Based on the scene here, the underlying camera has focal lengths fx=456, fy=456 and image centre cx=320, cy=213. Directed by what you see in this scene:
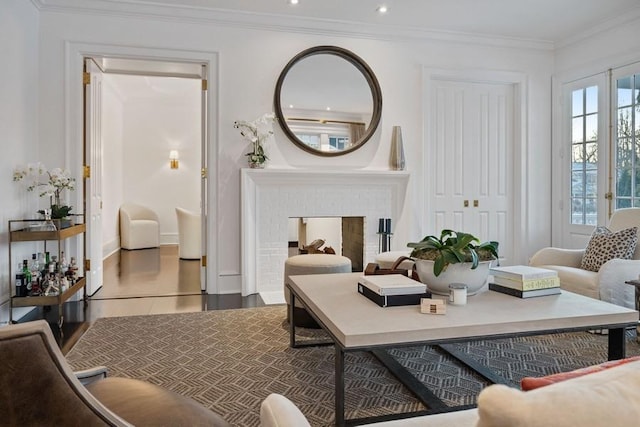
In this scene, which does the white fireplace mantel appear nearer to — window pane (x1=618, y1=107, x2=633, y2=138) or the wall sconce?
window pane (x1=618, y1=107, x2=633, y2=138)

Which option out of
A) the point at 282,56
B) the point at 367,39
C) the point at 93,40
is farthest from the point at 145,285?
the point at 367,39

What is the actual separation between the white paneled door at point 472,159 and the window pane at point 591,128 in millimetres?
781

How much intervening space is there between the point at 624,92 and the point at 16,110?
5577mm

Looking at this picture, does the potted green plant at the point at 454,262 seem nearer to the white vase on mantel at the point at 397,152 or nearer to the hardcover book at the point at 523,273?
the hardcover book at the point at 523,273

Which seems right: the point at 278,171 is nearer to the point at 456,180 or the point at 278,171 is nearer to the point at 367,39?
the point at 367,39

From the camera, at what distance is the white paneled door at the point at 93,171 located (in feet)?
14.1

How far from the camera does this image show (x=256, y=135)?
4.46 meters

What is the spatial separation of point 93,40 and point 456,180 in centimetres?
399

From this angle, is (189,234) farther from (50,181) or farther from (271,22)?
(271,22)

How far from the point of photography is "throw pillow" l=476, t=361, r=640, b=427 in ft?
1.71

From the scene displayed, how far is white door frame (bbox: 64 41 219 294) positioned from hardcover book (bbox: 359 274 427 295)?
2.61m

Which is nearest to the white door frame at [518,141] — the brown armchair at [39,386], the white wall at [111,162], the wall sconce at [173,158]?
the brown armchair at [39,386]

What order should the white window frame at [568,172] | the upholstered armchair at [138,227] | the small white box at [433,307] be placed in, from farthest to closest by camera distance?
1. the upholstered armchair at [138,227]
2. the white window frame at [568,172]
3. the small white box at [433,307]

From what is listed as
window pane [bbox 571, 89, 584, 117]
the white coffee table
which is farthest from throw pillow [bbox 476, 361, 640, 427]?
window pane [bbox 571, 89, 584, 117]
